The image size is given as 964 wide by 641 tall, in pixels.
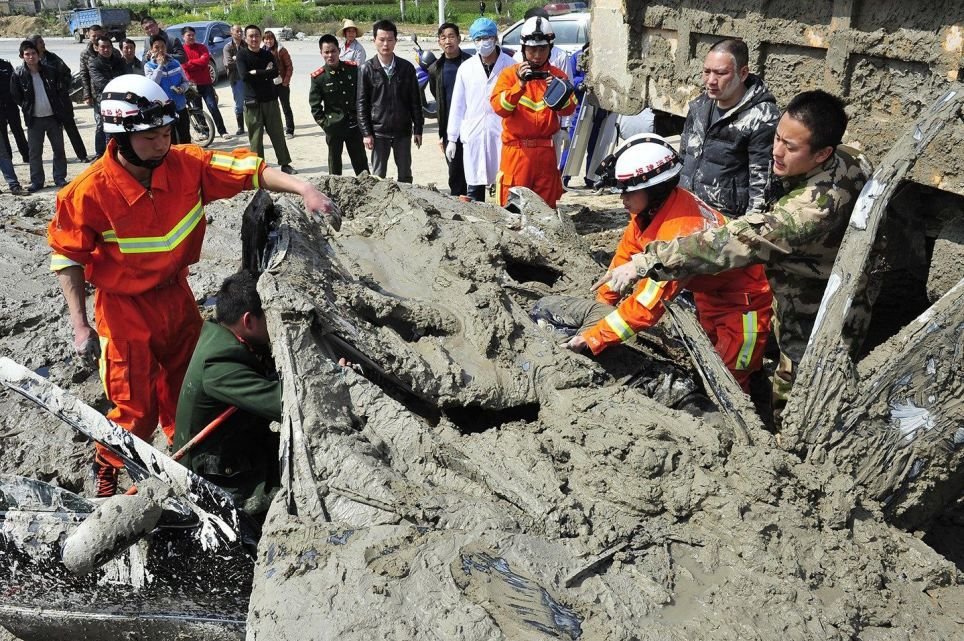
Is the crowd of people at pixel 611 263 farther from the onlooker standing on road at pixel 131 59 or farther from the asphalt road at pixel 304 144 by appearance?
the onlooker standing on road at pixel 131 59

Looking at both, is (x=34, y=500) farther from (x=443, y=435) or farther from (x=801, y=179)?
(x=801, y=179)

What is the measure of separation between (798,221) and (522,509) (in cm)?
182

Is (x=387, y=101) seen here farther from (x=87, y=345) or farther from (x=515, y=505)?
(x=515, y=505)

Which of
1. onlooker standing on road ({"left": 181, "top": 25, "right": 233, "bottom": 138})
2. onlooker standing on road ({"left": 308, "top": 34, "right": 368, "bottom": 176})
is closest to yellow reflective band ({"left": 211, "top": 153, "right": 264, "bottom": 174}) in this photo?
onlooker standing on road ({"left": 308, "top": 34, "right": 368, "bottom": 176})

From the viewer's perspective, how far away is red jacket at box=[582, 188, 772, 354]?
3.26 m

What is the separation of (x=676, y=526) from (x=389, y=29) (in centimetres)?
713

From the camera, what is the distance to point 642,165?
352 cm

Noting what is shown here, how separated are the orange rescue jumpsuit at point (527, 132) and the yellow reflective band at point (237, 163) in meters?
2.78

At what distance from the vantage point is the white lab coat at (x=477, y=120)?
7695mm

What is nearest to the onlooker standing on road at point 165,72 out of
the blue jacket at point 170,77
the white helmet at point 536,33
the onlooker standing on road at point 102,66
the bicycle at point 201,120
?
the blue jacket at point 170,77

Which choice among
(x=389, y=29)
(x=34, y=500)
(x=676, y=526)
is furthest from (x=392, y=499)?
(x=389, y=29)

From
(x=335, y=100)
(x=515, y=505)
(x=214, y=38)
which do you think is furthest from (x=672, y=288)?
(x=214, y=38)

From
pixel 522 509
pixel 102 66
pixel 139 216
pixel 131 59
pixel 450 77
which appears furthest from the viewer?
pixel 131 59

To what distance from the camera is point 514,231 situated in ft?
15.1
